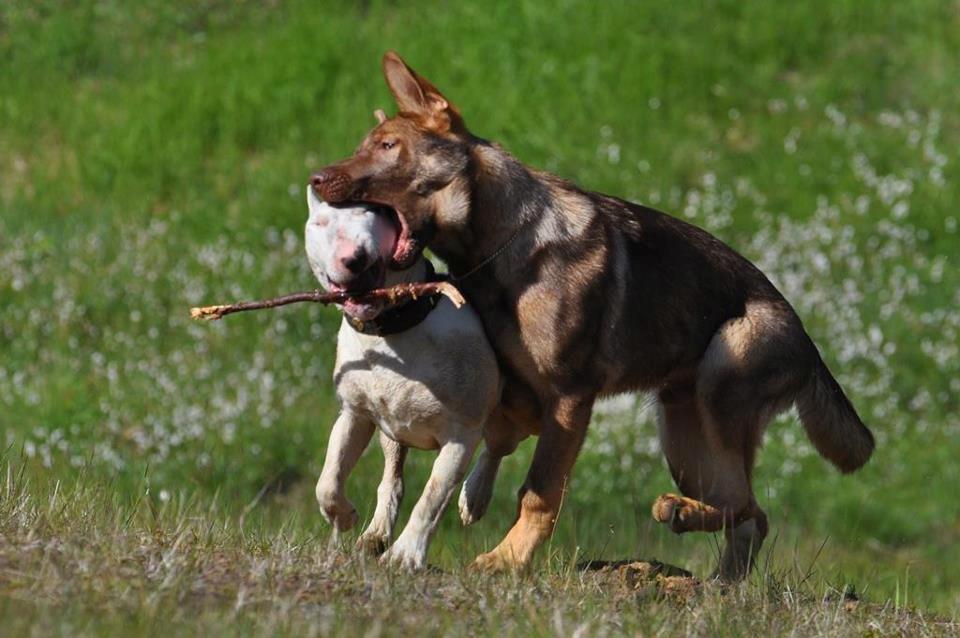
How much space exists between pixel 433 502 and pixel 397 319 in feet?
2.21

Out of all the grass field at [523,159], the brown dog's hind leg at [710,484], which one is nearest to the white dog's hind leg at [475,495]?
the grass field at [523,159]

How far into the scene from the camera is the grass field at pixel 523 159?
881 centimetres

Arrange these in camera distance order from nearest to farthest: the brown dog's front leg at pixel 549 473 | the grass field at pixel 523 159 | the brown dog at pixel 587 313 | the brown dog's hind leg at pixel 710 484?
the brown dog at pixel 587 313
the brown dog's front leg at pixel 549 473
the brown dog's hind leg at pixel 710 484
the grass field at pixel 523 159

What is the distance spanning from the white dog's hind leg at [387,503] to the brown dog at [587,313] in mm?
404

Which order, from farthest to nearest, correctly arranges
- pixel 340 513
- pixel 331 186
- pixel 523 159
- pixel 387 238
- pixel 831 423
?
pixel 523 159 → pixel 831 423 → pixel 340 513 → pixel 387 238 → pixel 331 186

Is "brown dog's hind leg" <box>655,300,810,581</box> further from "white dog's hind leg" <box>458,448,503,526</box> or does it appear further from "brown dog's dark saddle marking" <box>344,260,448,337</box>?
"brown dog's dark saddle marking" <box>344,260,448,337</box>

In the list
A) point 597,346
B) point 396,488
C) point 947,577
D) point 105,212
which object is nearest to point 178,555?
point 396,488

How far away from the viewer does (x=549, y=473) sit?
6.45 metres

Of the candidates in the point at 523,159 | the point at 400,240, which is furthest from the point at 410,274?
the point at 523,159

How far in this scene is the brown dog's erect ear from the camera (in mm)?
6438

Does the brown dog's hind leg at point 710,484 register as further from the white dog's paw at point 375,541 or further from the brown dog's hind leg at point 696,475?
the white dog's paw at point 375,541

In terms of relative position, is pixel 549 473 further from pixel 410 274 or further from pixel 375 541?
pixel 410 274

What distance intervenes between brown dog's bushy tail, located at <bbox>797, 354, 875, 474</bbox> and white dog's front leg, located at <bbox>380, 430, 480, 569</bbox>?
191cm

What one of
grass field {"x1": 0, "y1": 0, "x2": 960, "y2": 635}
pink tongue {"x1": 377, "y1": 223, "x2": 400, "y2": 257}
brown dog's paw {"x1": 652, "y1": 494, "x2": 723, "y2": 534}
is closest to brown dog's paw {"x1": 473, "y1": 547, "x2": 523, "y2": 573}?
grass field {"x1": 0, "y1": 0, "x2": 960, "y2": 635}
